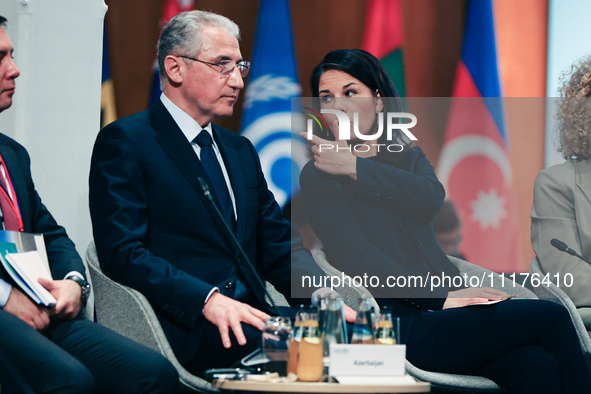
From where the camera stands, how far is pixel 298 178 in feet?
10.5

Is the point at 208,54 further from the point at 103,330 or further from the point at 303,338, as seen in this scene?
the point at 303,338

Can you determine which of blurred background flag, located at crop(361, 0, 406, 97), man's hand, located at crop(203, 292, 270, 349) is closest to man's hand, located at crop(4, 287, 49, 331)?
man's hand, located at crop(203, 292, 270, 349)

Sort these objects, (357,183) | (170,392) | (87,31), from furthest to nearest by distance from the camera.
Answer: (87,31) < (357,183) < (170,392)

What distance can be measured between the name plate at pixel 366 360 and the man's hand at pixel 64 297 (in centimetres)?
93

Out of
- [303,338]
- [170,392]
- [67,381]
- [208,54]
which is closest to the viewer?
[303,338]

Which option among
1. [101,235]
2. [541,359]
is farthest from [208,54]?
[541,359]

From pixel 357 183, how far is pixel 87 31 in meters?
1.47

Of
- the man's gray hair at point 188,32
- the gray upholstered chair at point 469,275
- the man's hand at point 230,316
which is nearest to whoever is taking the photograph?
the man's hand at point 230,316

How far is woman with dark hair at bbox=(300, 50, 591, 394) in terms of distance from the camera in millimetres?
2273

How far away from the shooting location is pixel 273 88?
10.4 feet

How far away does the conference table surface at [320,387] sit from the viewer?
1537 millimetres

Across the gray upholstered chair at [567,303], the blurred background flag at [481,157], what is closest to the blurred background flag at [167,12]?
the blurred background flag at [481,157]

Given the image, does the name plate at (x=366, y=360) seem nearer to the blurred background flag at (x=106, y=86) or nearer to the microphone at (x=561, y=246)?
the microphone at (x=561, y=246)

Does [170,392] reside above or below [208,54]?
below
